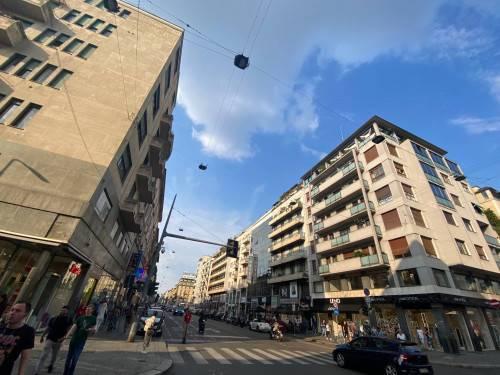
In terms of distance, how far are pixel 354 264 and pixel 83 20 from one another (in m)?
35.0

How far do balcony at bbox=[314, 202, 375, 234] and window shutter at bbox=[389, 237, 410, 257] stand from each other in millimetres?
4331

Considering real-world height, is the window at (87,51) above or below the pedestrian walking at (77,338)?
above

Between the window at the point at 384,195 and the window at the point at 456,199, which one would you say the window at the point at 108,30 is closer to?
the window at the point at 384,195

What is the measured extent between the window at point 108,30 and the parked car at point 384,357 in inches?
1089

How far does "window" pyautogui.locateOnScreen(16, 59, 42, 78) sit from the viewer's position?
52.1 ft

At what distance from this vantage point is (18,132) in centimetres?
1341

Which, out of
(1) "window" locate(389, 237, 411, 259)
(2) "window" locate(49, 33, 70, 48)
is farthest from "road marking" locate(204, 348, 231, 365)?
(2) "window" locate(49, 33, 70, 48)

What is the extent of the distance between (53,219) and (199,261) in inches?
5055

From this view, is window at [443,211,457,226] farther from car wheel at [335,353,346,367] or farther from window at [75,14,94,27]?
window at [75,14,94,27]

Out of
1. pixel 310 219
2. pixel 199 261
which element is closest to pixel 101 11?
pixel 310 219

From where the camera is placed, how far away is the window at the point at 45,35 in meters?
18.0

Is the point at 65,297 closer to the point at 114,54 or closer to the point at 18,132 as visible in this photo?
the point at 18,132

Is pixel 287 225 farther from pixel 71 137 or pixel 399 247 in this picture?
pixel 71 137

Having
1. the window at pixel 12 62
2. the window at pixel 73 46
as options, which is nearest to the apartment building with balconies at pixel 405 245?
the window at pixel 73 46
